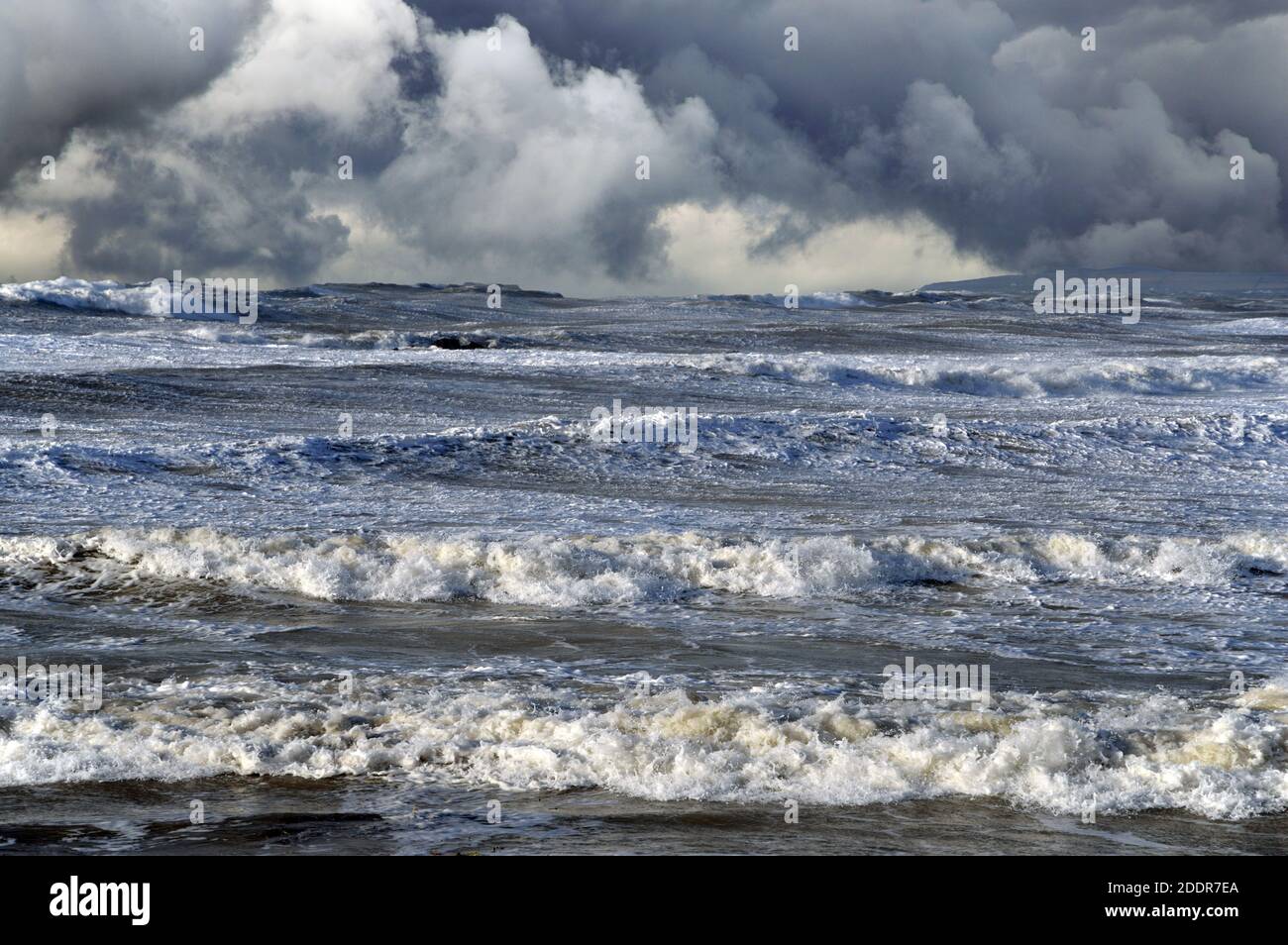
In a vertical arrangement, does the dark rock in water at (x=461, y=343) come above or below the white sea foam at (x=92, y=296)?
below

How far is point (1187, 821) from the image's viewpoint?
6.23 meters

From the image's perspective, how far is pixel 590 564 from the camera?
12234 mm

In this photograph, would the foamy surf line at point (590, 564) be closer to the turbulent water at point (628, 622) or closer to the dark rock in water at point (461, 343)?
the turbulent water at point (628, 622)

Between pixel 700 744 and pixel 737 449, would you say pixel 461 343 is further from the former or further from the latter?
pixel 700 744

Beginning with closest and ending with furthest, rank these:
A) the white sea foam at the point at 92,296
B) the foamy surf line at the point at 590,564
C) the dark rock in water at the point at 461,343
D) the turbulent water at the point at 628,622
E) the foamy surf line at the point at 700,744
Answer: the turbulent water at the point at 628,622, the foamy surf line at the point at 700,744, the foamy surf line at the point at 590,564, the dark rock in water at the point at 461,343, the white sea foam at the point at 92,296

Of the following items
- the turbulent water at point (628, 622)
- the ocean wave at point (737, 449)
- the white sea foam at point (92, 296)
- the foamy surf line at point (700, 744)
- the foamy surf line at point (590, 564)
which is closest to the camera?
the turbulent water at point (628, 622)

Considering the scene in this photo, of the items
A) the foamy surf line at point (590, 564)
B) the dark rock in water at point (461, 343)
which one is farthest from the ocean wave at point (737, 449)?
the dark rock in water at point (461, 343)

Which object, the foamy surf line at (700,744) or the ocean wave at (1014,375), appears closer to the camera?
the foamy surf line at (700,744)

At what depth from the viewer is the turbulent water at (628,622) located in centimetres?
635

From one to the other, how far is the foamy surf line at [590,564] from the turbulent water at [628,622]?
43 mm

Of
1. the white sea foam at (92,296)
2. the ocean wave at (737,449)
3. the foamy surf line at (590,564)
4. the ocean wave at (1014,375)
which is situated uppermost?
the white sea foam at (92,296)

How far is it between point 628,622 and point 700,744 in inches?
136

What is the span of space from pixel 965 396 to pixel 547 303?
46.4 m
